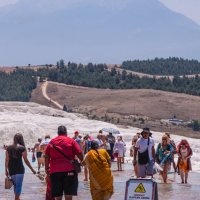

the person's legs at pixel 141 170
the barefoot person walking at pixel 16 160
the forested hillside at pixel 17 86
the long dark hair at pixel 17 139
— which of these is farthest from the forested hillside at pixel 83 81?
the long dark hair at pixel 17 139

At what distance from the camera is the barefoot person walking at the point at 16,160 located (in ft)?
48.1

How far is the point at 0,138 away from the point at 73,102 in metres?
71.5

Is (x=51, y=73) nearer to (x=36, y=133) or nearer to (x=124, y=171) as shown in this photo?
(x=36, y=133)

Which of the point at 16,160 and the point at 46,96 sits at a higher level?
the point at 16,160

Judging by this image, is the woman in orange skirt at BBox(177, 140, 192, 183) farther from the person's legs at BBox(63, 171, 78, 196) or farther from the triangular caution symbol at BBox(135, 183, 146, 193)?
the person's legs at BBox(63, 171, 78, 196)

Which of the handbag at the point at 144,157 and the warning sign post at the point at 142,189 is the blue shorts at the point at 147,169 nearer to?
the handbag at the point at 144,157

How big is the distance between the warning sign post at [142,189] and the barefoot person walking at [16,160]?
2.30 meters

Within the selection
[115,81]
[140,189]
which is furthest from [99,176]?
[115,81]

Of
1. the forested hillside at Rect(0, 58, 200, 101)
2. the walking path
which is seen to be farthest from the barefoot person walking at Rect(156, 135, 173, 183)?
the forested hillside at Rect(0, 58, 200, 101)

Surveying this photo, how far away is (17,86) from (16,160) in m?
114

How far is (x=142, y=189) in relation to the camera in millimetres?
13195

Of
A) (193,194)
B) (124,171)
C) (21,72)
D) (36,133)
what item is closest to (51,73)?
(21,72)

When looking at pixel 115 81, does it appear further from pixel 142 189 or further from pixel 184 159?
pixel 142 189

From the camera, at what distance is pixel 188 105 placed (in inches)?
4301
